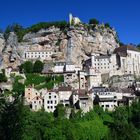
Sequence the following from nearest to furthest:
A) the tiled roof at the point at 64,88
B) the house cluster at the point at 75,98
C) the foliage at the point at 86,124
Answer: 1. the foliage at the point at 86,124
2. the house cluster at the point at 75,98
3. the tiled roof at the point at 64,88

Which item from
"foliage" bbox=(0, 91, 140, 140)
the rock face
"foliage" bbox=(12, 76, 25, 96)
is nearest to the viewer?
"foliage" bbox=(0, 91, 140, 140)

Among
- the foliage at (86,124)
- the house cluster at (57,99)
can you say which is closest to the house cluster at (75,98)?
the house cluster at (57,99)

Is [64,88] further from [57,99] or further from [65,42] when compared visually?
[65,42]

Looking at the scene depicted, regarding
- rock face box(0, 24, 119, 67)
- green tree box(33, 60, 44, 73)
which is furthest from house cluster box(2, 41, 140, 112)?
rock face box(0, 24, 119, 67)

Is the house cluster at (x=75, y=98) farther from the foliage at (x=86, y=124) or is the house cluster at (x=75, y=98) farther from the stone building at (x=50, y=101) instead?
the foliage at (x=86, y=124)

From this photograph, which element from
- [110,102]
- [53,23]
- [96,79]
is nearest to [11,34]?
[53,23]

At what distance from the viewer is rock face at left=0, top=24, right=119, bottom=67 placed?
294 ft

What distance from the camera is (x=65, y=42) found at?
91125 mm

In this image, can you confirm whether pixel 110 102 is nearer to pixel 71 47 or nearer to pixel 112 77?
pixel 112 77

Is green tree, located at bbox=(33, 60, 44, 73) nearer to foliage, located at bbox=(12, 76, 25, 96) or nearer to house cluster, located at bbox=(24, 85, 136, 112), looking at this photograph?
foliage, located at bbox=(12, 76, 25, 96)

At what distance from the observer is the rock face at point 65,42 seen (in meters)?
89.7

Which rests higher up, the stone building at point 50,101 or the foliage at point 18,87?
the foliage at point 18,87

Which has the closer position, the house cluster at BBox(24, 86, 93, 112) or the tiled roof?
the house cluster at BBox(24, 86, 93, 112)

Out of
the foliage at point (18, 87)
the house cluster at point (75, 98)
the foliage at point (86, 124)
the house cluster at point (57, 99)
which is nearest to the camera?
the foliage at point (86, 124)
